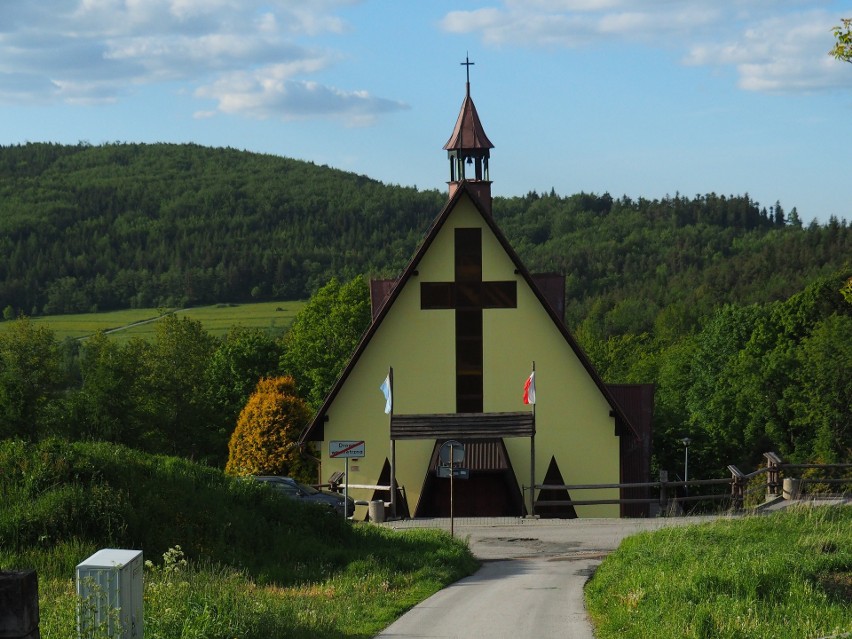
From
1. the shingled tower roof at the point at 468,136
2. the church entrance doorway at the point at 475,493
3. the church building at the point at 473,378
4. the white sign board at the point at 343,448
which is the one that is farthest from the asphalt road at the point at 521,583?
the shingled tower roof at the point at 468,136

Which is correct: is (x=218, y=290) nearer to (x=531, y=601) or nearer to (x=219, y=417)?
(x=219, y=417)

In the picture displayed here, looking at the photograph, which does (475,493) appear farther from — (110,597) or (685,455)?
(685,455)

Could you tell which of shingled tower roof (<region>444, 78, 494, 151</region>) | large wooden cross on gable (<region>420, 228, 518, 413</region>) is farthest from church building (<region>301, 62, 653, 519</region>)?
shingled tower roof (<region>444, 78, 494, 151</region>)

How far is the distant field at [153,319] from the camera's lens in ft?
504

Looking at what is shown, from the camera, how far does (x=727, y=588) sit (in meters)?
14.5

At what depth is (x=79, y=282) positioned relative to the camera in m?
183

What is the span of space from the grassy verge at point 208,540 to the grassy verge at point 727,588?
303cm

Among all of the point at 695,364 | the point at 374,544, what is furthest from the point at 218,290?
the point at 374,544

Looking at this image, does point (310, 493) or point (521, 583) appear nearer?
point (521, 583)

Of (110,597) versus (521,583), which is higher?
(110,597)

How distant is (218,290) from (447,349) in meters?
159

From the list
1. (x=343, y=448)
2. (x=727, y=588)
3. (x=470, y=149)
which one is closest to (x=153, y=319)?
(x=470, y=149)

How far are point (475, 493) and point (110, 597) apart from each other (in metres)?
25.6

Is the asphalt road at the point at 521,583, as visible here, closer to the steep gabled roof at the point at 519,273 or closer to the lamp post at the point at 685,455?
the steep gabled roof at the point at 519,273
